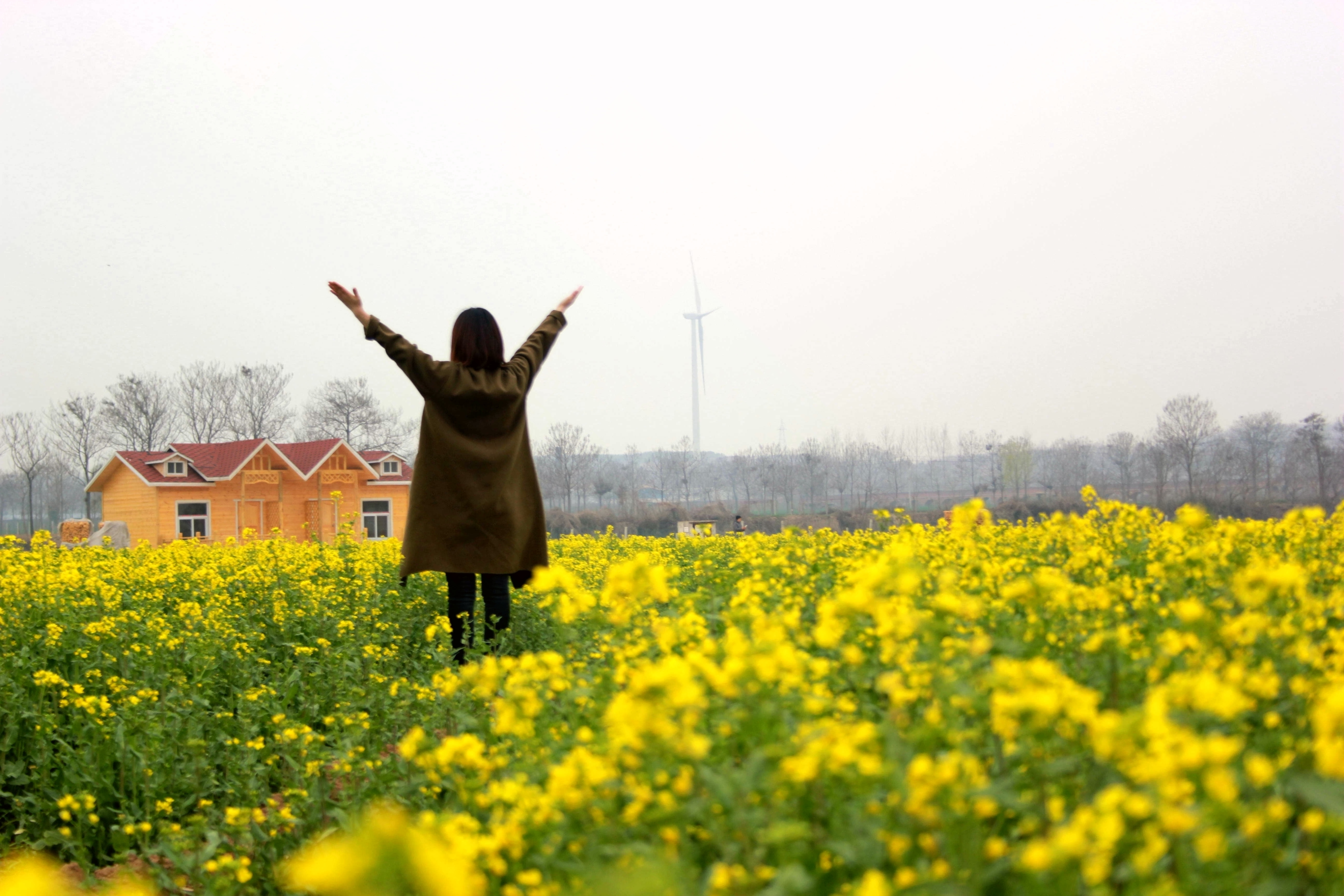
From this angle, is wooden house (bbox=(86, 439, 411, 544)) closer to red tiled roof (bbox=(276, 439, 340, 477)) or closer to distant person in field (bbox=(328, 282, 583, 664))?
red tiled roof (bbox=(276, 439, 340, 477))

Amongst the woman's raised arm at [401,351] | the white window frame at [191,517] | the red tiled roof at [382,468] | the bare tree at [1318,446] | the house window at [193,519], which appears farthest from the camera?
the red tiled roof at [382,468]

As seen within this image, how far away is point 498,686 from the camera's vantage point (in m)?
2.63

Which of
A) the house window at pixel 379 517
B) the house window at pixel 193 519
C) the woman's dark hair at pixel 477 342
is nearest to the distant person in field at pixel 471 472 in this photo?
the woman's dark hair at pixel 477 342

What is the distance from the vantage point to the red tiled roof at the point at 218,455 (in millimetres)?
31000

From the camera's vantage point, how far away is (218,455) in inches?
1292

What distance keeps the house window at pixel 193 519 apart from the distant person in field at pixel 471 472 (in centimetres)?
2818

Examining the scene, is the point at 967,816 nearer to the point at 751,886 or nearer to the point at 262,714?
the point at 751,886

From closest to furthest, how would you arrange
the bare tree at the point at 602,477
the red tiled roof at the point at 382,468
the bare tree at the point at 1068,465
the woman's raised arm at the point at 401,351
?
1. the woman's raised arm at the point at 401,351
2. the red tiled roof at the point at 382,468
3. the bare tree at the point at 1068,465
4. the bare tree at the point at 602,477

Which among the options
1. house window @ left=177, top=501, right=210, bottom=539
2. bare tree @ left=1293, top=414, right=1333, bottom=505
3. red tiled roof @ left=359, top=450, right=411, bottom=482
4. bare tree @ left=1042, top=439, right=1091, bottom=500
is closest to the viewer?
bare tree @ left=1293, top=414, right=1333, bottom=505

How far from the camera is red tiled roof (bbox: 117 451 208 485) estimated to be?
98.7 feet

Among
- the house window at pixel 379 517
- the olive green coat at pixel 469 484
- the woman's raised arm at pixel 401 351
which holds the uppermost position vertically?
the woman's raised arm at pixel 401 351

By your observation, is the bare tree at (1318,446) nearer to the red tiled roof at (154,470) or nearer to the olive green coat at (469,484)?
the olive green coat at (469,484)

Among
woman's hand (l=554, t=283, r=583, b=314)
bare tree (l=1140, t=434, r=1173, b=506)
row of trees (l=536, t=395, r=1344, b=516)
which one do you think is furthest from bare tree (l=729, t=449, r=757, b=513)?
woman's hand (l=554, t=283, r=583, b=314)

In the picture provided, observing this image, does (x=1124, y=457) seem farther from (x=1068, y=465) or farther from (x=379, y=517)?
(x=379, y=517)
